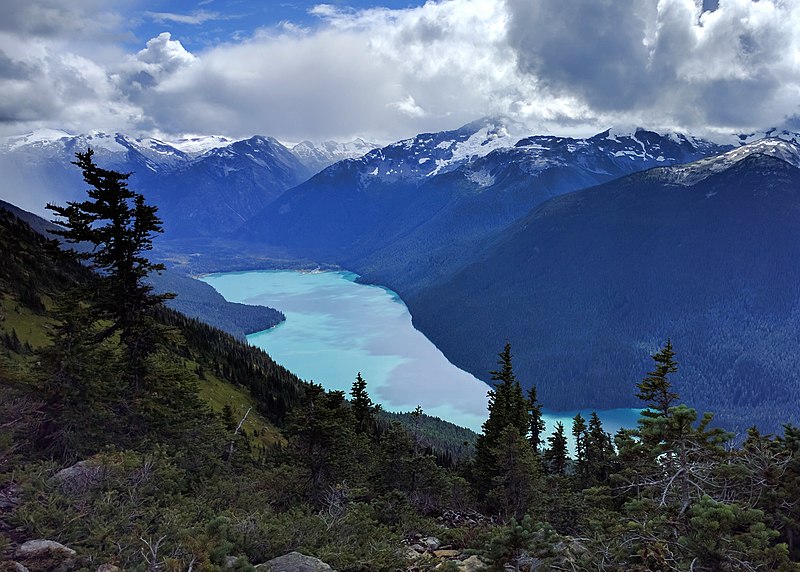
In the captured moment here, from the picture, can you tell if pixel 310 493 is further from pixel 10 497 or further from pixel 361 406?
pixel 361 406

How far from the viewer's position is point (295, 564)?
12.6 meters

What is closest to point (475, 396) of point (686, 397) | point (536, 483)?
point (686, 397)

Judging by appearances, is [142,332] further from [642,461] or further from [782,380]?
[782,380]

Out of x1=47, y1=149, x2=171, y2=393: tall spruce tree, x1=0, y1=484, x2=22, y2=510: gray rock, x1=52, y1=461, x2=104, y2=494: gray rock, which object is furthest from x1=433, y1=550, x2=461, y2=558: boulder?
x1=47, y1=149, x2=171, y2=393: tall spruce tree

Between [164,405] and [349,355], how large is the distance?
165701mm

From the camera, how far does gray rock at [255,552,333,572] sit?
12320 millimetres

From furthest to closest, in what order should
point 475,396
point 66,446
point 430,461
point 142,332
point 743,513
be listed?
point 475,396
point 430,461
point 142,332
point 66,446
point 743,513

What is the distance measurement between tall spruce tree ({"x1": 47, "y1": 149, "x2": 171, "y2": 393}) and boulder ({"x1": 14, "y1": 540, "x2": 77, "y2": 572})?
11557 millimetres

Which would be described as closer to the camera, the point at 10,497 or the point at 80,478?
the point at 10,497

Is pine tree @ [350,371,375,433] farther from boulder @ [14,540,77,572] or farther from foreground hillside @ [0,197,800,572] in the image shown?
boulder @ [14,540,77,572]

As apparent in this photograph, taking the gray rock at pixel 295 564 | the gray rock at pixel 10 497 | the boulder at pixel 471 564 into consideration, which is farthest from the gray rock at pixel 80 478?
the boulder at pixel 471 564

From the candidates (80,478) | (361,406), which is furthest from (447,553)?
(361,406)

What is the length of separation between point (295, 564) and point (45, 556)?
545 centimetres

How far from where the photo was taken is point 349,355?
186 m
